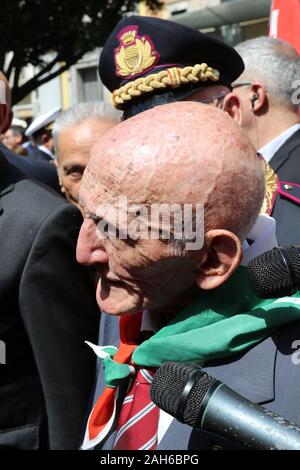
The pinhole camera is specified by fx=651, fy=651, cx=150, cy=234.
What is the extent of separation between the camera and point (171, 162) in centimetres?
118

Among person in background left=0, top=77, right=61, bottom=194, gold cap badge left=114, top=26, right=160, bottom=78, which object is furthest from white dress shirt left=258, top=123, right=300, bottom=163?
person in background left=0, top=77, right=61, bottom=194

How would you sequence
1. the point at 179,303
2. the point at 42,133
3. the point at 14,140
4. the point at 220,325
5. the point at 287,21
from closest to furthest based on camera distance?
the point at 220,325 < the point at 179,303 < the point at 287,21 < the point at 42,133 < the point at 14,140

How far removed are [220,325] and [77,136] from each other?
202 cm

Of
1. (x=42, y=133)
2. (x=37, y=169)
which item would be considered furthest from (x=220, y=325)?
(x=42, y=133)

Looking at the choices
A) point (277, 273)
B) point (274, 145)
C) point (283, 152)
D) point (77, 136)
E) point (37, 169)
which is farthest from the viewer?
point (37, 169)

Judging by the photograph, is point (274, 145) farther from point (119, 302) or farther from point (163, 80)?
point (119, 302)

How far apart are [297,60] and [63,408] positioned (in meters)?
2.03

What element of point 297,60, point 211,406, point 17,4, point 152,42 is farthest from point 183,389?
point 17,4

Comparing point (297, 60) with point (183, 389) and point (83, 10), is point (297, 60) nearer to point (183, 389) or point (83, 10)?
point (183, 389)

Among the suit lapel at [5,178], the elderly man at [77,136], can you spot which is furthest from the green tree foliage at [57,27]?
the suit lapel at [5,178]

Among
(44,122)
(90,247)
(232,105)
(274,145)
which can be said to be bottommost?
(44,122)

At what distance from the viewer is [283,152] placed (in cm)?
283

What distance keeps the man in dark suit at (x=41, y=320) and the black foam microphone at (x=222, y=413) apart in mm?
1185

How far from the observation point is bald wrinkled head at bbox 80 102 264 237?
46.3 inches
